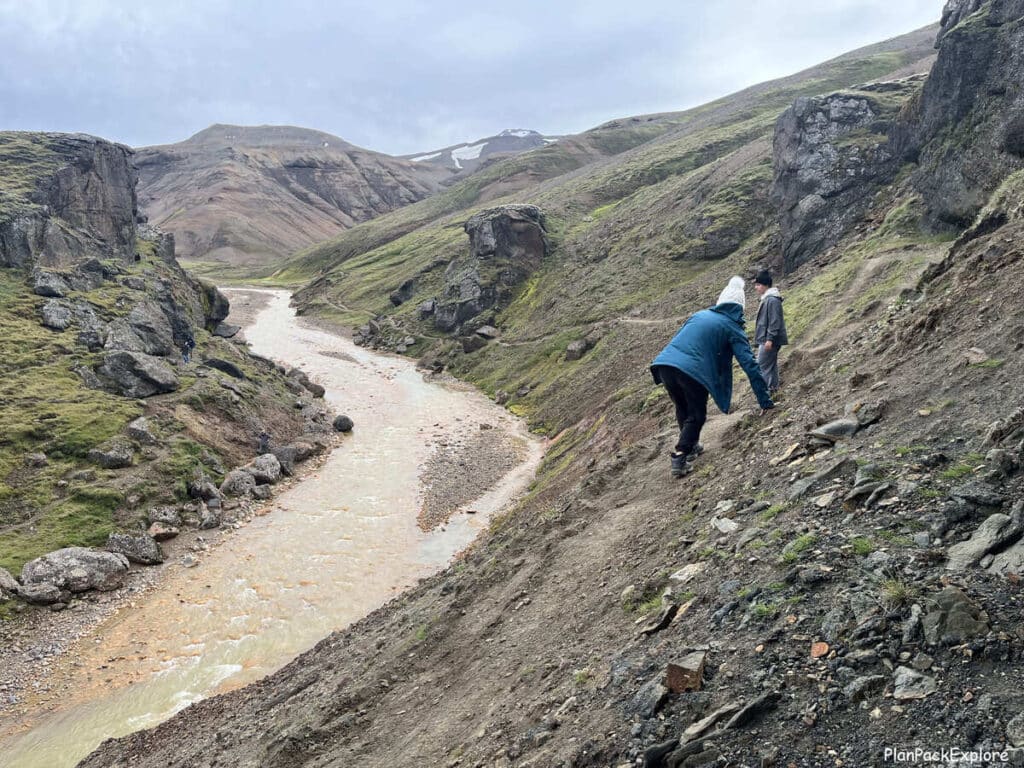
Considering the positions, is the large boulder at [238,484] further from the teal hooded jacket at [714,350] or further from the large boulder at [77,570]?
the teal hooded jacket at [714,350]

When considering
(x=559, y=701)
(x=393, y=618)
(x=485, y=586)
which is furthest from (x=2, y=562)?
(x=559, y=701)

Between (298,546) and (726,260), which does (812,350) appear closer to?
(298,546)

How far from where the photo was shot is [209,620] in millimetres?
20938

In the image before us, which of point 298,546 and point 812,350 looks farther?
point 298,546

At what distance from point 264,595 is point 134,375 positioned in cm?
2151

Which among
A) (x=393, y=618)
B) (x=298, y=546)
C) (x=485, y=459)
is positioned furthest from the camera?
(x=485, y=459)

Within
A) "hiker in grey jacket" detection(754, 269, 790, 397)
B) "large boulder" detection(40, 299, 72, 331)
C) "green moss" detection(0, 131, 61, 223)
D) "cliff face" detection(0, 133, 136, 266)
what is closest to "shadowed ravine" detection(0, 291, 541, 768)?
"hiker in grey jacket" detection(754, 269, 790, 397)

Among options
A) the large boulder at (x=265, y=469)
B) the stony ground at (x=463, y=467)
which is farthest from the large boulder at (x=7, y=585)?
the stony ground at (x=463, y=467)

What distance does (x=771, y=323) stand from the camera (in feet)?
43.9

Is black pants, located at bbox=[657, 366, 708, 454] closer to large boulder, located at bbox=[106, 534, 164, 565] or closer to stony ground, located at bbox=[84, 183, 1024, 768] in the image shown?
stony ground, located at bbox=[84, 183, 1024, 768]

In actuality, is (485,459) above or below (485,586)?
below

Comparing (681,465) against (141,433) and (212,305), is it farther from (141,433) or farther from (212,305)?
(212,305)

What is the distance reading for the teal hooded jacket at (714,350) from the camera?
36.9 feet

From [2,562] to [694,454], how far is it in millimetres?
24921
